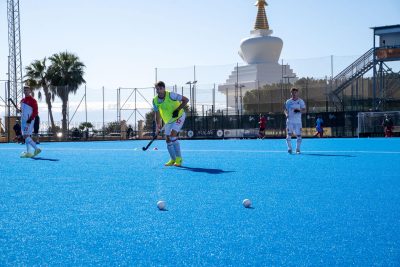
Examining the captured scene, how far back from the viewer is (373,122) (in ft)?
134

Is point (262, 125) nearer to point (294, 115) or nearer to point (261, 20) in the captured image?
point (294, 115)

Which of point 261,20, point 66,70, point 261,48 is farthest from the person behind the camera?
point 261,20

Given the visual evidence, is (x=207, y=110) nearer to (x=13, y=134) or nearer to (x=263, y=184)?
(x=13, y=134)

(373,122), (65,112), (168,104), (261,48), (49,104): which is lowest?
(373,122)

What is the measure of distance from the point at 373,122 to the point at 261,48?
36.4 metres

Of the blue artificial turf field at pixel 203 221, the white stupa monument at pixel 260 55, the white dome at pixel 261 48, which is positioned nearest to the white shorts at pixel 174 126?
the blue artificial turf field at pixel 203 221

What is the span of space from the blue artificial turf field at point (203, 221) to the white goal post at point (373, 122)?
3234 cm

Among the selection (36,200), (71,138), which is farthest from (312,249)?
(71,138)

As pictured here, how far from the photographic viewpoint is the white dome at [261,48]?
75062mm

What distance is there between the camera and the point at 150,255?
13.3ft

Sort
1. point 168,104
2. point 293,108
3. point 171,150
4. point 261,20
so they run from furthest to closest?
point 261,20 < point 293,108 < point 171,150 < point 168,104

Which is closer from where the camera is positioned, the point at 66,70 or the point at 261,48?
the point at 66,70

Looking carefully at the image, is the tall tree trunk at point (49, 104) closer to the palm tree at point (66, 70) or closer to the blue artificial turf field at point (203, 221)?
the palm tree at point (66, 70)

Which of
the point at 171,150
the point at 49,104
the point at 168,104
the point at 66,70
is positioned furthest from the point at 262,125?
the point at 168,104
